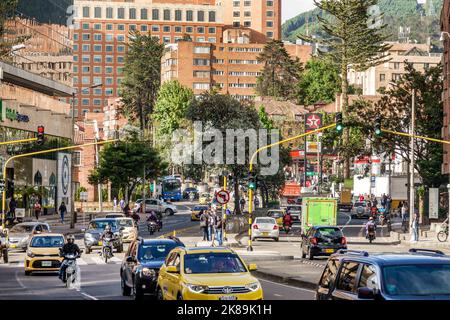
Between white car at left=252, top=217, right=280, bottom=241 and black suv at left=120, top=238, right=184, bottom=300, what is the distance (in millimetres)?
31417

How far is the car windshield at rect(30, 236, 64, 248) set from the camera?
37.5m

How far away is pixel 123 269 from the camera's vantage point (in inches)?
1097

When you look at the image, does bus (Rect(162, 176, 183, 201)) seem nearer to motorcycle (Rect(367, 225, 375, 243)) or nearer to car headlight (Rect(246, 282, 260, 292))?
motorcycle (Rect(367, 225, 375, 243))

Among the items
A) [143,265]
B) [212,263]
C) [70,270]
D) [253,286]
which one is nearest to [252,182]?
[70,270]

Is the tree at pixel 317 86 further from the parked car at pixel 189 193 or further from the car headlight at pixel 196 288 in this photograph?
the car headlight at pixel 196 288

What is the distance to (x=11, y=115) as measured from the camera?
83688mm

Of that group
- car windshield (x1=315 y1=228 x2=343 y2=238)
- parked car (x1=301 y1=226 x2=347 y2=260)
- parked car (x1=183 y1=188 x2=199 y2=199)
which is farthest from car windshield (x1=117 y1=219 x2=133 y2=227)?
parked car (x1=183 y1=188 x2=199 y2=199)

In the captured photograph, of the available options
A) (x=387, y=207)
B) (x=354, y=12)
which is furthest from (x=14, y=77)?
(x=354, y=12)

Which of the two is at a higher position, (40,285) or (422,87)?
(422,87)

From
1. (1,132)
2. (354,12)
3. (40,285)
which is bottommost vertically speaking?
(40,285)

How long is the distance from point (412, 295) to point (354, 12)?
117614 millimetres

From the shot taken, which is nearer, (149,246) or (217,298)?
(217,298)

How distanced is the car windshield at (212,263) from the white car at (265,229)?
3763 cm
